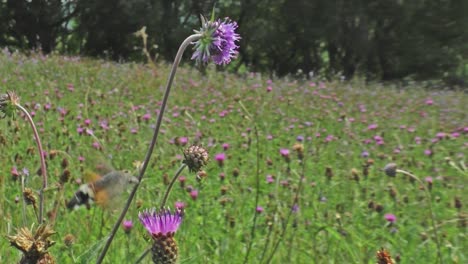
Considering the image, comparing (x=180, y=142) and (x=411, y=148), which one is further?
(x=411, y=148)

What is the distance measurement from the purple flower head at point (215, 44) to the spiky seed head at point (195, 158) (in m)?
0.17

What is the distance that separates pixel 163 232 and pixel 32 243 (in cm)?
21

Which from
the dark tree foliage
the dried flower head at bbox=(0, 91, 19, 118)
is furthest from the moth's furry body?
the dark tree foliage

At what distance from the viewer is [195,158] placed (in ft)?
3.21

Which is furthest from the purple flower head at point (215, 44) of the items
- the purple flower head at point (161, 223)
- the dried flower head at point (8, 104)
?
the dried flower head at point (8, 104)

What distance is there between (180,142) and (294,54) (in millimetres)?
18302

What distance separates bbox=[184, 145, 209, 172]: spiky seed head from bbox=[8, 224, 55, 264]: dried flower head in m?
0.28

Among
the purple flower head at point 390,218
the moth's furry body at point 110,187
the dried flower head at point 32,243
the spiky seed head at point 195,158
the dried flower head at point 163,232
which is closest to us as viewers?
the dried flower head at point 32,243

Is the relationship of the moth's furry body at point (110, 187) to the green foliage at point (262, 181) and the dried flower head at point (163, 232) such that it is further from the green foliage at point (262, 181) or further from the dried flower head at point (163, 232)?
the dried flower head at point (163, 232)

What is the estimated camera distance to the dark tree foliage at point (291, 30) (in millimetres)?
16438

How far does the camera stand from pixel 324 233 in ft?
7.06

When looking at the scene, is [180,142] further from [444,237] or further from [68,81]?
[68,81]

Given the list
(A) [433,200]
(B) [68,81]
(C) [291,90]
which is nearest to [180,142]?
(A) [433,200]

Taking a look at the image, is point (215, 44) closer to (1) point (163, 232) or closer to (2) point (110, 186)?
(1) point (163, 232)
